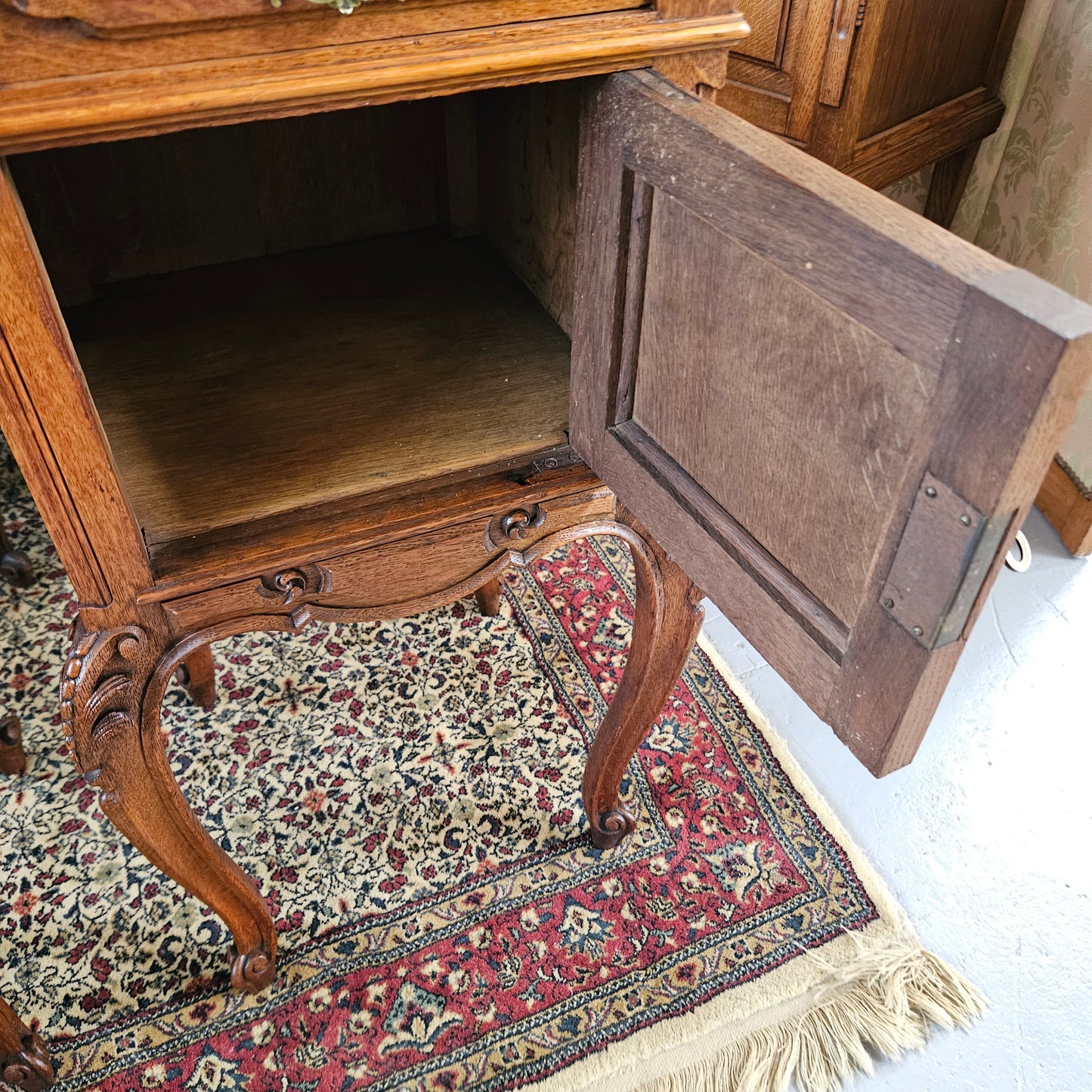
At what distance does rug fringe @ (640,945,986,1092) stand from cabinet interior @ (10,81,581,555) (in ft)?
2.27

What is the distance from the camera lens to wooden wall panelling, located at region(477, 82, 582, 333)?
856 mm

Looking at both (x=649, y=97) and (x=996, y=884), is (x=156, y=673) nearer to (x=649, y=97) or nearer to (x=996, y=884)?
(x=649, y=97)

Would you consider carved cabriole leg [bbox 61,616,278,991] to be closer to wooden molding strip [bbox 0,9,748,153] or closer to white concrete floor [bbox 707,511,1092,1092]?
wooden molding strip [bbox 0,9,748,153]

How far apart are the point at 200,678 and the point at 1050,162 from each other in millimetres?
1603

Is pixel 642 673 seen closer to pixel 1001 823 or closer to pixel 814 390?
pixel 814 390

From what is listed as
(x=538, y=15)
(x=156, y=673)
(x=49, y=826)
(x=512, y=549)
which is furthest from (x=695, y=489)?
(x=49, y=826)

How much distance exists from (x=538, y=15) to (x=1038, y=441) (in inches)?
15.3

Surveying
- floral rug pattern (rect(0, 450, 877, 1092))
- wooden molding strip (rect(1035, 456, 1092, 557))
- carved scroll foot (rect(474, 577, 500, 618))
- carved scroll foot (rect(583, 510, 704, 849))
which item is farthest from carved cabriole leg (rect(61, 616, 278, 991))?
wooden molding strip (rect(1035, 456, 1092, 557))

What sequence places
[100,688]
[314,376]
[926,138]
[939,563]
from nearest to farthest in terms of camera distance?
[939,563]
[100,688]
[314,376]
[926,138]

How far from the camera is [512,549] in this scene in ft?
2.64

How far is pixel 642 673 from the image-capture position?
3.16ft

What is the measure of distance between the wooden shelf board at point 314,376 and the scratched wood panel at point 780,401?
0.22 m

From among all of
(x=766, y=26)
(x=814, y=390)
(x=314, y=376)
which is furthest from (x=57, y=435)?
(x=766, y=26)

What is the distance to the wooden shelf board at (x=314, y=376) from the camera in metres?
0.77
